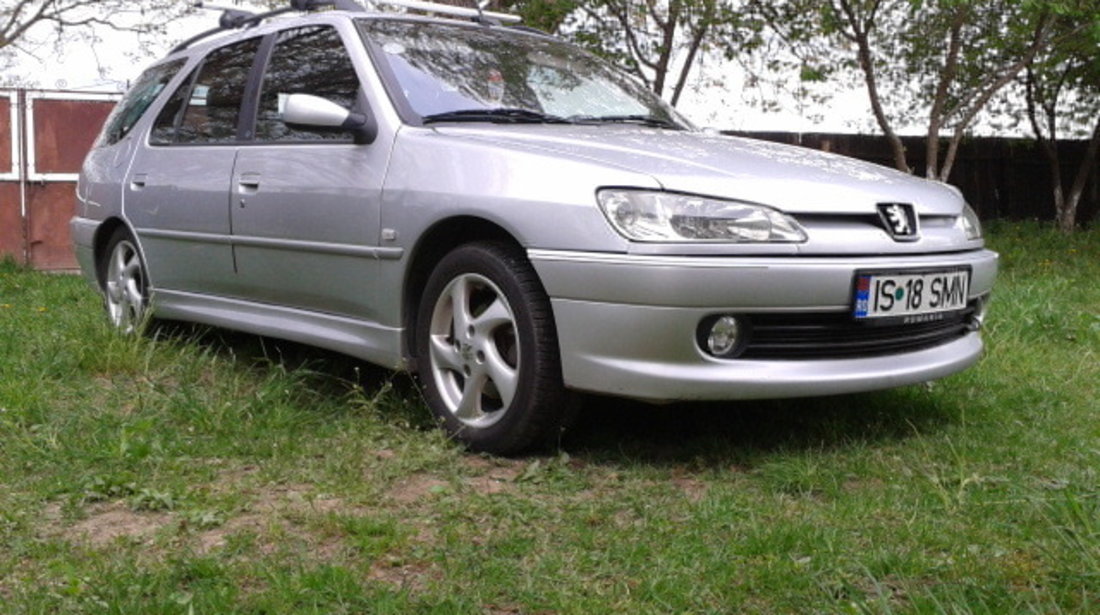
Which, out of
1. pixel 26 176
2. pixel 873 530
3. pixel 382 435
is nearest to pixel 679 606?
pixel 873 530

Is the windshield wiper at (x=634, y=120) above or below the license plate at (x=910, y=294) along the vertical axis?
above

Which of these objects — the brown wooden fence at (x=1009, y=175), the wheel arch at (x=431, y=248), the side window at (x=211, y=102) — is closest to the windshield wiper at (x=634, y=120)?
the wheel arch at (x=431, y=248)

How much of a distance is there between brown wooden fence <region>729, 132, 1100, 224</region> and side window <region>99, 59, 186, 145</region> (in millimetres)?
9903

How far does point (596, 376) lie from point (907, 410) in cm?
140

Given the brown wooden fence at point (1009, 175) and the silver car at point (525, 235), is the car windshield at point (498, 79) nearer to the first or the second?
the silver car at point (525, 235)

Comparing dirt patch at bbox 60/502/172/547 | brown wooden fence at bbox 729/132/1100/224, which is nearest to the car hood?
dirt patch at bbox 60/502/172/547

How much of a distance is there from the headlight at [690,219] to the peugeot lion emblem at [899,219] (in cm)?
40

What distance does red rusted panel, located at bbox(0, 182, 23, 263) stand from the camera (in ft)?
36.3

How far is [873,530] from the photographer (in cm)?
309

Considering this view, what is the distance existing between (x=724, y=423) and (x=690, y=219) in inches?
40.2

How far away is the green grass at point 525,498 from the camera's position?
2709 millimetres

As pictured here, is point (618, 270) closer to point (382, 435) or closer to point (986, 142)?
point (382, 435)

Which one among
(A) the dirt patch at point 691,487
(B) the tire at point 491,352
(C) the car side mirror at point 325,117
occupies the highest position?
(C) the car side mirror at point 325,117

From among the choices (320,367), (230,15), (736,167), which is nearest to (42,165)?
(230,15)
